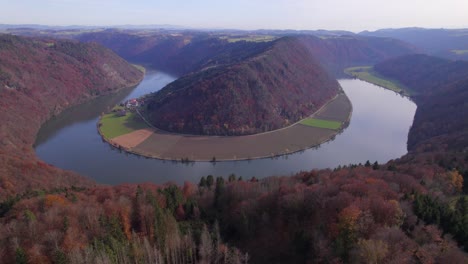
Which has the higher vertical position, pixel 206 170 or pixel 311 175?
pixel 311 175

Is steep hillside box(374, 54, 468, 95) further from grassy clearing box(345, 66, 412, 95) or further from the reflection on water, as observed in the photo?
the reflection on water

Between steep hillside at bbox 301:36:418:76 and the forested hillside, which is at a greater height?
steep hillside at bbox 301:36:418:76

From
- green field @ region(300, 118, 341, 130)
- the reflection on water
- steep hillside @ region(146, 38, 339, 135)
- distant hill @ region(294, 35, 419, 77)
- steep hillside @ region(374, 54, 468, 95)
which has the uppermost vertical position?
distant hill @ region(294, 35, 419, 77)

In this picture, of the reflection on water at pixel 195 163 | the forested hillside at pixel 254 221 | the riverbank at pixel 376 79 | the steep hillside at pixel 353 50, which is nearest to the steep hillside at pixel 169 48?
the riverbank at pixel 376 79

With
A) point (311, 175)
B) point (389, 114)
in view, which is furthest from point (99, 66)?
point (311, 175)

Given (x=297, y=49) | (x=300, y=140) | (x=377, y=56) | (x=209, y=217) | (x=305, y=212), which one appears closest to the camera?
(x=305, y=212)

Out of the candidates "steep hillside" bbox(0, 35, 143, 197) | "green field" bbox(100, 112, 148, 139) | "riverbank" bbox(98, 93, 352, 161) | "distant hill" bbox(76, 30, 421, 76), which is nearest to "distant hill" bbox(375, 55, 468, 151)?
"riverbank" bbox(98, 93, 352, 161)

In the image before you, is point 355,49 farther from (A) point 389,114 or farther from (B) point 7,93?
(B) point 7,93

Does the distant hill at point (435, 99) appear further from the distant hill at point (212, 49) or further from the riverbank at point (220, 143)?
the distant hill at point (212, 49)
